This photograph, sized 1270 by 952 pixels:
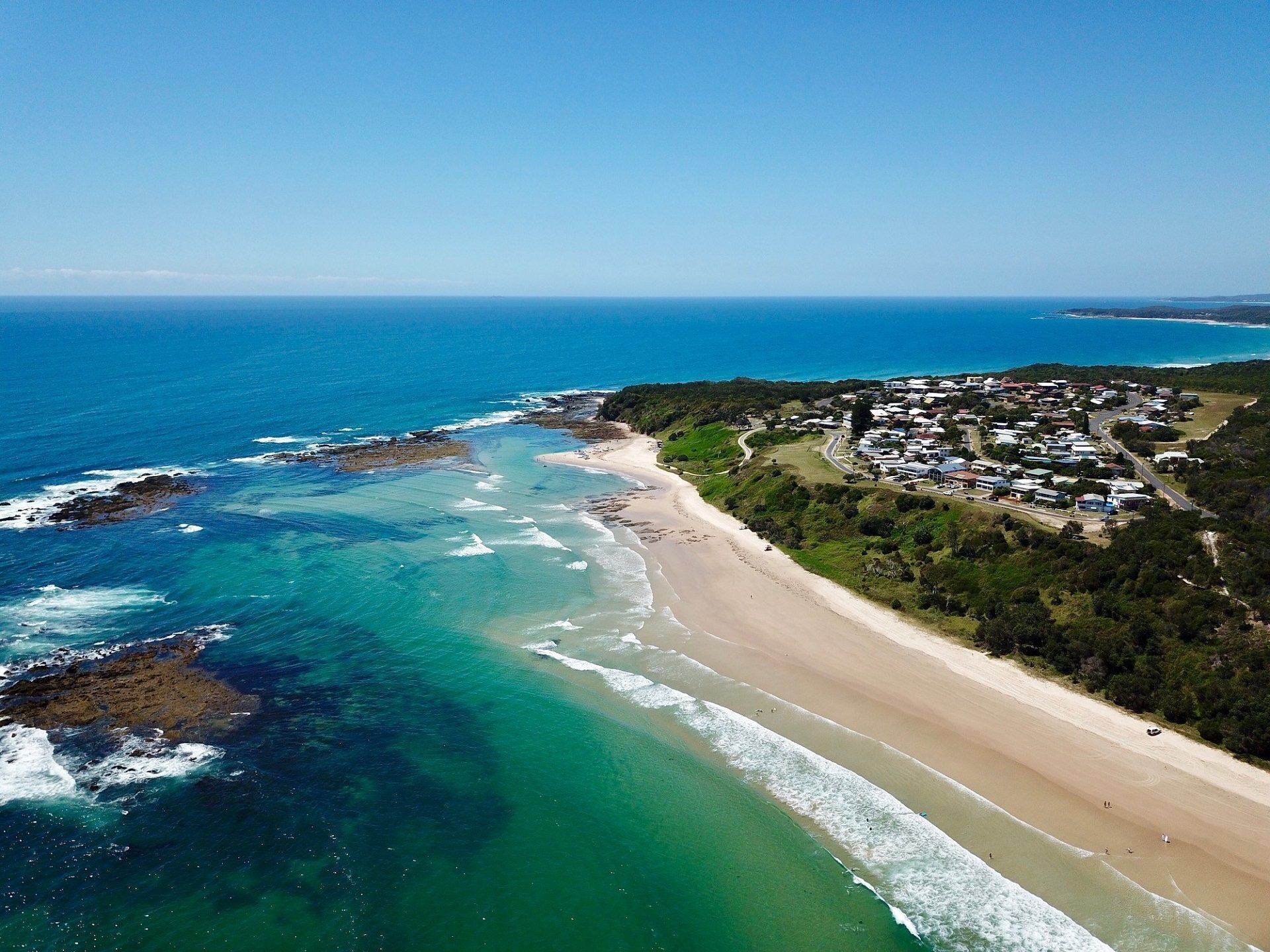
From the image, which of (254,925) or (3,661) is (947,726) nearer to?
(254,925)

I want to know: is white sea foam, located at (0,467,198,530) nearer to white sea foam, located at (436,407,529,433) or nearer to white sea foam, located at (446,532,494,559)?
Result: white sea foam, located at (446,532,494,559)

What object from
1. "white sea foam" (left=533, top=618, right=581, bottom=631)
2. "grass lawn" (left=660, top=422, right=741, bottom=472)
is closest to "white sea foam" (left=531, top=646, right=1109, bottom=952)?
"white sea foam" (left=533, top=618, right=581, bottom=631)

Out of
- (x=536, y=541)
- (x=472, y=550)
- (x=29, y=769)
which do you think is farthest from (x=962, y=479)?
(x=29, y=769)

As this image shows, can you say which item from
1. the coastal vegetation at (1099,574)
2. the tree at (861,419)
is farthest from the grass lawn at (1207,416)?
the tree at (861,419)

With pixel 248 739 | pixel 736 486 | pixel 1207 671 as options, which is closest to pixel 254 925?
pixel 248 739

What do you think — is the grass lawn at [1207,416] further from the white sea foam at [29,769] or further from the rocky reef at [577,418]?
the white sea foam at [29,769]
